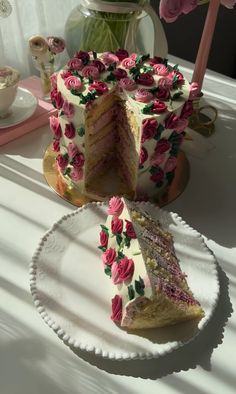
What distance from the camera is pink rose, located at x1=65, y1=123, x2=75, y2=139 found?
45.9 inches

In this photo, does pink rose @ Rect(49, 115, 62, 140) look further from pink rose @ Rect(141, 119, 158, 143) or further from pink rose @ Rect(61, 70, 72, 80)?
pink rose @ Rect(141, 119, 158, 143)

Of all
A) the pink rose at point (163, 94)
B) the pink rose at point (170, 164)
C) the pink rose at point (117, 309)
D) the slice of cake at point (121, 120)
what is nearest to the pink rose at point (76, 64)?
the slice of cake at point (121, 120)

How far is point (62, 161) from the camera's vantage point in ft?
4.11

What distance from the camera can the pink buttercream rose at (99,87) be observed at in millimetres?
1150

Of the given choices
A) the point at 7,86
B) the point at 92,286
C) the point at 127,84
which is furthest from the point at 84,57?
the point at 92,286

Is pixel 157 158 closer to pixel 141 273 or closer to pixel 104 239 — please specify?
pixel 104 239

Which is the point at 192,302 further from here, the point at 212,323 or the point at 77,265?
the point at 77,265

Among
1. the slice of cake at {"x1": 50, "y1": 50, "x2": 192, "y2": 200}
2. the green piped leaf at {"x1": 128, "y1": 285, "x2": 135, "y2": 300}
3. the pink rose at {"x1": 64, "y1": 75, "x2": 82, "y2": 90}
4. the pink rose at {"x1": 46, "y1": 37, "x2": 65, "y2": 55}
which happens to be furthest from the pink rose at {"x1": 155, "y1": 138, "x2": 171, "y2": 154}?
the pink rose at {"x1": 46, "y1": 37, "x2": 65, "y2": 55}

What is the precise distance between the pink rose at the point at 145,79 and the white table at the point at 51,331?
306 millimetres

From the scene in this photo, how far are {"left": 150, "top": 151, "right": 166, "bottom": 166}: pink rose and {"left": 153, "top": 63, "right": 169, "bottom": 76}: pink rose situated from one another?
0.67ft

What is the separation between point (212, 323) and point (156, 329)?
5.0 inches

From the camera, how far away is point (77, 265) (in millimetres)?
1061

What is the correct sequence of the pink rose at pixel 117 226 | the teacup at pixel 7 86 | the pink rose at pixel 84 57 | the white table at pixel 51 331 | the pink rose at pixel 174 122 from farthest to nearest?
the teacup at pixel 7 86 < the pink rose at pixel 84 57 < the pink rose at pixel 174 122 < the pink rose at pixel 117 226 < the white table at pixel 51 331

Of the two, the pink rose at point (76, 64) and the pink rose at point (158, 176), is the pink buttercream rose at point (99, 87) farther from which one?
the pink rose at point (158, 176)
